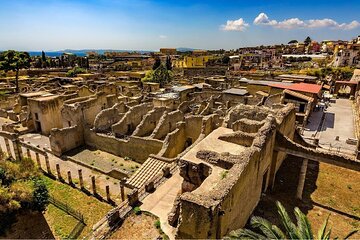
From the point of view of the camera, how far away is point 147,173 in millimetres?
19062

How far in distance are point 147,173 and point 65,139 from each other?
1132cm

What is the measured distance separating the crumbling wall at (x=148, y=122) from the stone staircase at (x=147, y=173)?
5786 mm

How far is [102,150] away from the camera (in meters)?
25.6

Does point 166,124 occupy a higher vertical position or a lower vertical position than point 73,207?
higher

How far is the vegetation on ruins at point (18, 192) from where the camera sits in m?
14.1

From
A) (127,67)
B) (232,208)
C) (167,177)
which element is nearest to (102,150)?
(167,177)

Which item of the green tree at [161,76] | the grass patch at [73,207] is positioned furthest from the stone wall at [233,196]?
the green tree at [161,76]

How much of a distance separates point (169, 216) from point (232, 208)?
351 cm

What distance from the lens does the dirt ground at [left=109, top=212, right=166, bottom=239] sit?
1176cm

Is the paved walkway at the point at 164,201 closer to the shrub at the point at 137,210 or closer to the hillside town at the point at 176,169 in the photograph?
the hillside town at the point at 176,169

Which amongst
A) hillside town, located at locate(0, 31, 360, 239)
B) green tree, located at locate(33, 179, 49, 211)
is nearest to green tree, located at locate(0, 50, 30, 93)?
hillside town, located at locate(0, 31, 360, 239)

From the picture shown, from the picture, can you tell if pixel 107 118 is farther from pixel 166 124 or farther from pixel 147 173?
pixel 147 173

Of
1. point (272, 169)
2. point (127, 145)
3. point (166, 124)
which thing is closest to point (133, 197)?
point (272, 169)

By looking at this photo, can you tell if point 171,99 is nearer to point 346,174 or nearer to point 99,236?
point 346,174
